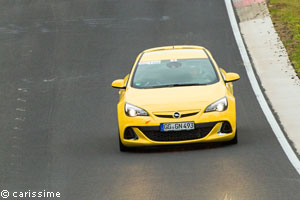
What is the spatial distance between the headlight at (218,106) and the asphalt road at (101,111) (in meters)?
0.63

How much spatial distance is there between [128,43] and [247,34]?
341 cm

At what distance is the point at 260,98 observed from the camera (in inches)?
661

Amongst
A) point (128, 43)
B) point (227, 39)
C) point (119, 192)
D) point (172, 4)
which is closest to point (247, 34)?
point (227, 39)

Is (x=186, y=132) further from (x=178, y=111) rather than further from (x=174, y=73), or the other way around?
(x=174, y=73)

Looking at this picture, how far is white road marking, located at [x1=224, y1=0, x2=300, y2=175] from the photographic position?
1213 centimetres

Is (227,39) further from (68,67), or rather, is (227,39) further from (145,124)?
(145,124)

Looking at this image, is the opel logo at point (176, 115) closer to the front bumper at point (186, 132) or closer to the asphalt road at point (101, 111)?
the front bumper at point (186, 132)

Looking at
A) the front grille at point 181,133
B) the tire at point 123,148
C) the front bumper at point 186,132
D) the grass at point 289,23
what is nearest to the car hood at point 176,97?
the front bumper at point 186,132

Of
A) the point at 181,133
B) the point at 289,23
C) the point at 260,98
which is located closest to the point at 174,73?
the point at 181,133

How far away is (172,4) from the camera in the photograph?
90.1 feet

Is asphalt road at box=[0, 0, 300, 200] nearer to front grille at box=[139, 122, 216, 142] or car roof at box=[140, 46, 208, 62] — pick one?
front grille at box=[139, 122, 216, 142]

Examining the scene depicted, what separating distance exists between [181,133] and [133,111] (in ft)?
2.88

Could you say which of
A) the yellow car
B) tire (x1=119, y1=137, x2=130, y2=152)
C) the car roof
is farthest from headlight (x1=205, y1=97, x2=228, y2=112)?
the car roof

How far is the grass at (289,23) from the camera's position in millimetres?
20656
